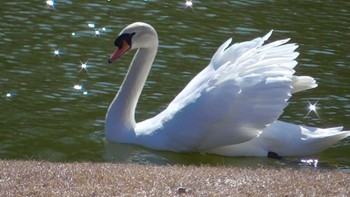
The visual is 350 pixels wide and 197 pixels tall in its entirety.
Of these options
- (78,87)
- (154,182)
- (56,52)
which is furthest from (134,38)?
(154,182)

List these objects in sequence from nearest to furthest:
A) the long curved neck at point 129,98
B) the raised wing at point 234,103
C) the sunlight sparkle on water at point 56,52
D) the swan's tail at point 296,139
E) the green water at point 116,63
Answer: the raised wing at point 234,103 < the swan's tail at point 296,139 < the green water at point 116,63 < the long curved neck at point 129,98 < the sunlight sparkle on water at point 56,52

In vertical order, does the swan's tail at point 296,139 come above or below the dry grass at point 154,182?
above

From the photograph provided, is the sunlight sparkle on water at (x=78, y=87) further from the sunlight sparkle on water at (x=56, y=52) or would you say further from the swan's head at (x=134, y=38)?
the sunlight sparkle on water at (x=56, y=52)

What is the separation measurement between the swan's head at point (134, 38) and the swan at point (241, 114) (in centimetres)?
99

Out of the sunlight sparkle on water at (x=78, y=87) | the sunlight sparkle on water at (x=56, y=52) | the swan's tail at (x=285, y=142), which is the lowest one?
the sunlight sparkle on water at (x=78, y=87)

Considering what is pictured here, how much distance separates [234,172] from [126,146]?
10.3 ft

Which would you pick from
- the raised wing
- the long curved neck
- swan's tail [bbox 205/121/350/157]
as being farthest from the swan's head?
swan's tail [bbox 205/121/350/157]

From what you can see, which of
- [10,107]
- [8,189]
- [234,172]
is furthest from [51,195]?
[10,107]

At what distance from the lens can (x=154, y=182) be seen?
686 cm

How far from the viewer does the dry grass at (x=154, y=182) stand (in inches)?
257

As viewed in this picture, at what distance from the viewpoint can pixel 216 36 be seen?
14.1 metres

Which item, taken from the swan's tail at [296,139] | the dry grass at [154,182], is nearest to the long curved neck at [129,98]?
the swan's tail at [296,139]

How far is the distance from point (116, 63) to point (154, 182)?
6.19 meters

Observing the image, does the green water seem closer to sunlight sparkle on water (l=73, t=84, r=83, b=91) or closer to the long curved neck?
sunlight sparkle on water (l=73, t=84, r=83, b=91)
